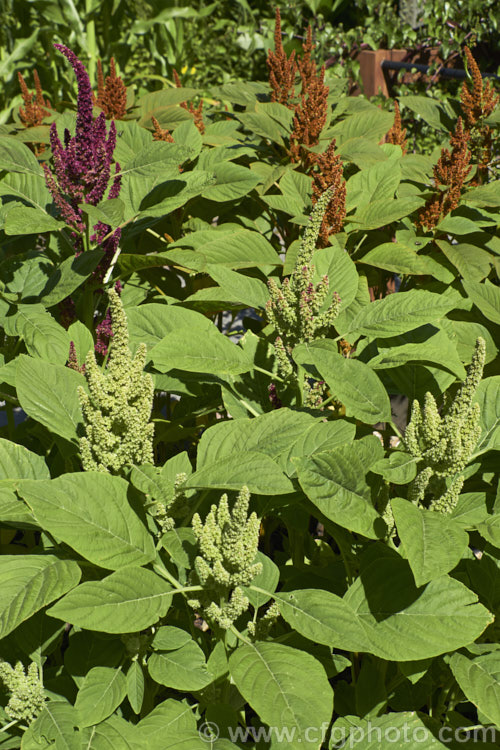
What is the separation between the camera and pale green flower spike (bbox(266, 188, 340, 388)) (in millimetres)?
1297

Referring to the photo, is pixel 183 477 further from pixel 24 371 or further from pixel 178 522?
pixel 24 371

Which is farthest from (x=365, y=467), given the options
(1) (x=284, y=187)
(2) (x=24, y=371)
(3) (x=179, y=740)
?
(1) (x=284, y=187)

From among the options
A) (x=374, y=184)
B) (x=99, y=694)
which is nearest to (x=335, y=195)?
(x=374, y=184)

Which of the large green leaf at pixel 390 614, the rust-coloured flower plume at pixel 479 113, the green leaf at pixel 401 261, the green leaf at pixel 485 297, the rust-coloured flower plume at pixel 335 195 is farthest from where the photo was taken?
the rust-coloured flower plume at pixel 479 113

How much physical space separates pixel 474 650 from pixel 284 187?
1.34 m

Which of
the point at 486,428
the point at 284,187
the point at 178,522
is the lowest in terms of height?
the point at 178,522

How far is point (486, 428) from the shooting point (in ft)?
4.42

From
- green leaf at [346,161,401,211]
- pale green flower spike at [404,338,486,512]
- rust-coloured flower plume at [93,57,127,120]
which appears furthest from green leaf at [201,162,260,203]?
pale green flower spike at [404,338,486,512]

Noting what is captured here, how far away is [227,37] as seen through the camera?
7.88m

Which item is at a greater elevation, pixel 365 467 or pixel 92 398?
pixel 92 398

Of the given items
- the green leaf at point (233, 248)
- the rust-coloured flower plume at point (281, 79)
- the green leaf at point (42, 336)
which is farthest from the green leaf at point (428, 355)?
the rust-coloured flower plume at point (281, 79)

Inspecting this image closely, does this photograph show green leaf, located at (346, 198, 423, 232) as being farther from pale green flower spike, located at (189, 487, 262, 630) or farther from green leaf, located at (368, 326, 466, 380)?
pale green flower spike, located at (189, 487, 262, 630)

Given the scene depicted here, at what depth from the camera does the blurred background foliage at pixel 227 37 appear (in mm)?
5148

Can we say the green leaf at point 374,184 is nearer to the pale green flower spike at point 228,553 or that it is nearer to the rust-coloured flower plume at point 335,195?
the rust-coloured flower plume at point 335,195
